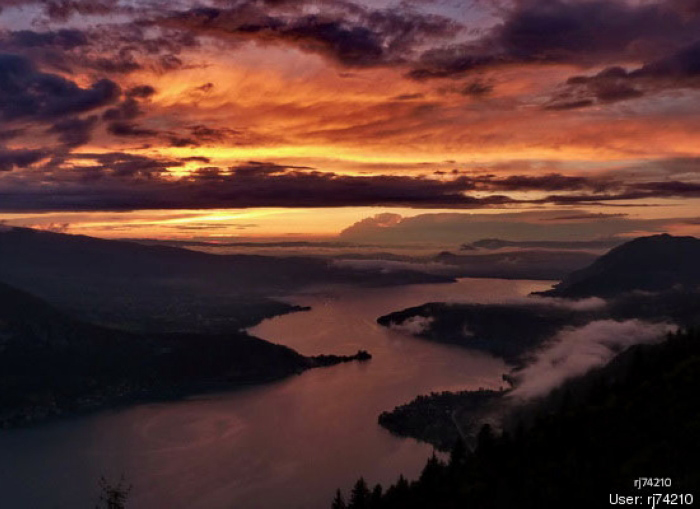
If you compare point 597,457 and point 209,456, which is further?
point 209,456

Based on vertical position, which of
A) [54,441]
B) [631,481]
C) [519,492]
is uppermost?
[631,481]

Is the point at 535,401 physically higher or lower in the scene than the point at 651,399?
lower

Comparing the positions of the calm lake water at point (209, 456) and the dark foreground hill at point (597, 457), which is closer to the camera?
the dark foreground hill at point (597, 457)

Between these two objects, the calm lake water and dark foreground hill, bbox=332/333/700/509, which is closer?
dark foreground hill, bbox=332/333/700/509

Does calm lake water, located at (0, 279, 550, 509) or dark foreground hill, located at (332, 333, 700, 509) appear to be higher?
dark foreground hill, located at (332, 333, 700, 509)

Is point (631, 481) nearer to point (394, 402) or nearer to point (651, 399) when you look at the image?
point (651, 399)

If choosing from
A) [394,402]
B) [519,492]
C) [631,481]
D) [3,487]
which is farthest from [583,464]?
[394,402]

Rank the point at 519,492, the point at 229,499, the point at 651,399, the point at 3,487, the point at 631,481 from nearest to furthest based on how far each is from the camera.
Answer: the point at 631,481
the point at 519,492
the point at 651,399
the point at 229,499
the point at 3,487

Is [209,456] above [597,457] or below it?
below
